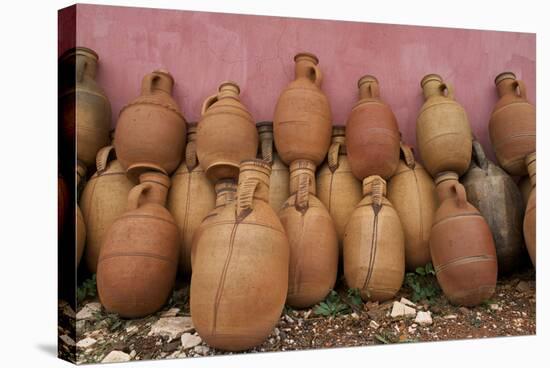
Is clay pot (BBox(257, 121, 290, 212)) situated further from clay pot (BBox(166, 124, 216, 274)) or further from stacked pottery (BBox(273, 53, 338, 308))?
clay pot (BBox(166, 124, 216, 274))

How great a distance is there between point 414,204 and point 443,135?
50cm

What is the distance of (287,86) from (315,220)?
0.92m

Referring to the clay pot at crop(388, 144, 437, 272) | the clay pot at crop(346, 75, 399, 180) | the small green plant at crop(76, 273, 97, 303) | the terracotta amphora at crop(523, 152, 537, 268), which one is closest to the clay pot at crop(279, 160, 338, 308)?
the clay pot at crop(346, 75, 399, 180)

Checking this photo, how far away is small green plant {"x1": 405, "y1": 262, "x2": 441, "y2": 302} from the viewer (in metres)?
3.76

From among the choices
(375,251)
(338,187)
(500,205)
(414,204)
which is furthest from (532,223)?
(338,187)

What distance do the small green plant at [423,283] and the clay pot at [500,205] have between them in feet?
1.51

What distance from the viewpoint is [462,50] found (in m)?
4.21

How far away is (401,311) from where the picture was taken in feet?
12.0

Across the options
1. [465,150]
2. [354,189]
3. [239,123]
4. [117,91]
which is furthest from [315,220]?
[117,91]

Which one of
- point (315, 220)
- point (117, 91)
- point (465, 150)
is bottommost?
point (315, 220)

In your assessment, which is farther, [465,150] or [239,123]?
[465,150]

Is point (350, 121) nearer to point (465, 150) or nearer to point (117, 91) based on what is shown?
point (465, 150)

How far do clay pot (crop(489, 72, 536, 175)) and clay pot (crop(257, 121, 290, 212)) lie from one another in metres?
1.45

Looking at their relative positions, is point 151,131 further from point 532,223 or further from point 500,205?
point 532,223
